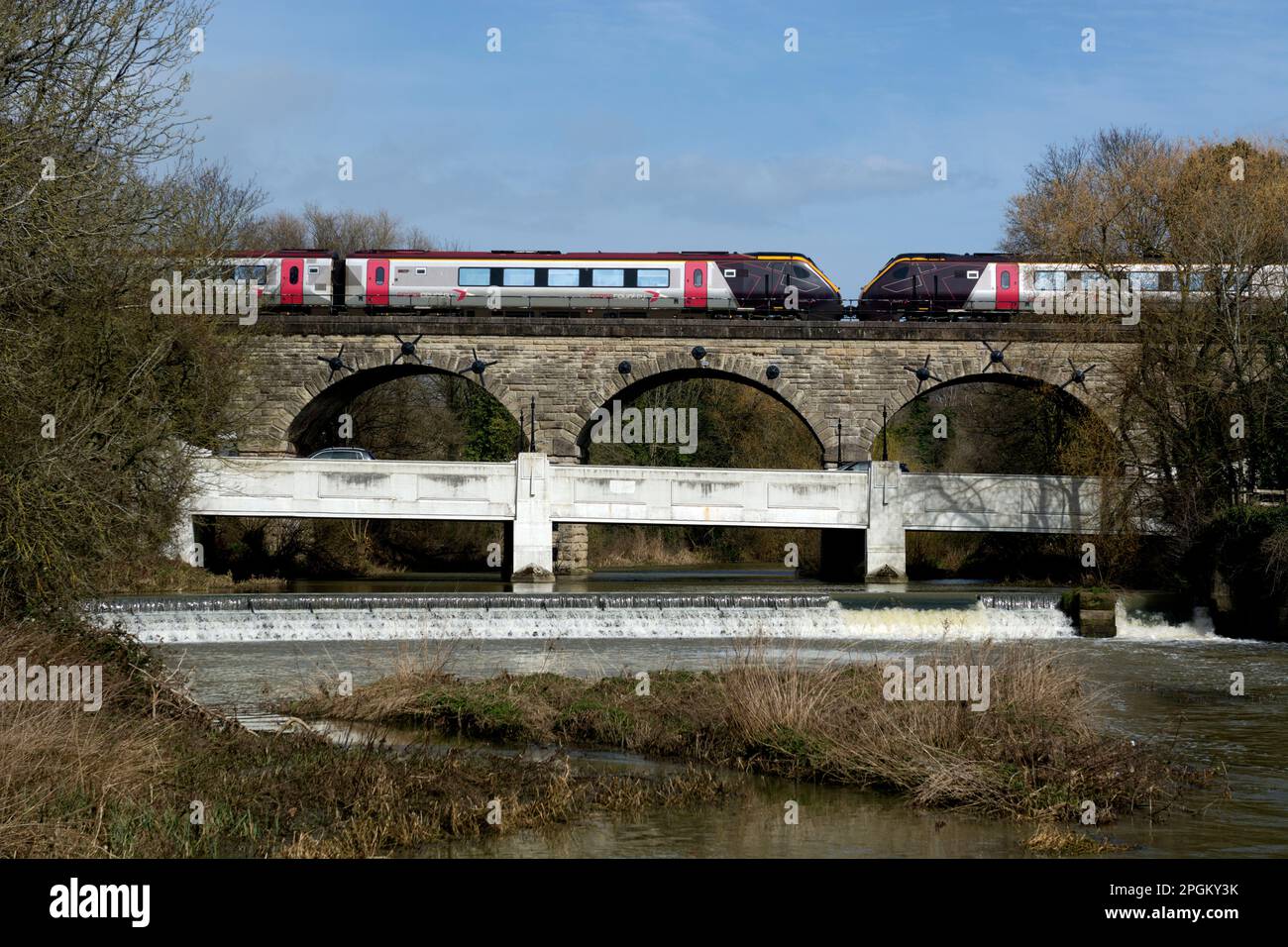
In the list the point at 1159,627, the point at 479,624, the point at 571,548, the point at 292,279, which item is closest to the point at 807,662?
the point at 479,624

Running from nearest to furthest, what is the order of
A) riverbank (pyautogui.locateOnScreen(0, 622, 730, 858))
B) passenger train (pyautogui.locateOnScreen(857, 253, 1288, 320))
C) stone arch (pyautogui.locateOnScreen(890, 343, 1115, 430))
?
riverbank (pyautogui.locateOnScreen(0, 622, 730, 858)), stone arch (pyautogui.locateOnScreen(890, 343, 1115, 430)), passenger train (pyautogui.locateOnScreen(857, 253, 1288, 320))

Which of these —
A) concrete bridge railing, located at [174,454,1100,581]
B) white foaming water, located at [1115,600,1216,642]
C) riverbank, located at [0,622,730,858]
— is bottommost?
white foaming water, located at [1115,600,1216,642]

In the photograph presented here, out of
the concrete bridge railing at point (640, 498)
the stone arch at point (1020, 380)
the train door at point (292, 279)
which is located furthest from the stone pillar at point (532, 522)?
the train door at point (292, 279)

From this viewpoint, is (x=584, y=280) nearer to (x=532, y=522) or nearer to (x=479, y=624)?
(x=532, y=522)

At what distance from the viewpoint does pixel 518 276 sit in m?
39.0

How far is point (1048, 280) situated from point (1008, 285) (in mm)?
1140

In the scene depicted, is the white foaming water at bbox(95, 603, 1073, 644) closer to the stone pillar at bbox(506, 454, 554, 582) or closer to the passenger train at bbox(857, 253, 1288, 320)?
the stone pillar at bbox(506, 454, 554, 582)

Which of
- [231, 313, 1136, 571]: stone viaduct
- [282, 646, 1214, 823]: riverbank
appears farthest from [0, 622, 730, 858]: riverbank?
[231, 313, 1136, 571]: stone viaduct

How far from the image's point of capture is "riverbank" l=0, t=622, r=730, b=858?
8172 millimetres

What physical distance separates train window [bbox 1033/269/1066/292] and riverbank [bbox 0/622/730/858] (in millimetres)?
29038

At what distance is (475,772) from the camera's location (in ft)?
34.3

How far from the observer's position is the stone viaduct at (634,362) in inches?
1428

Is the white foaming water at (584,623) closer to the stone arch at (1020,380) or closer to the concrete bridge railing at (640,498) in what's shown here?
the concrete bridge railing at (640,498)
